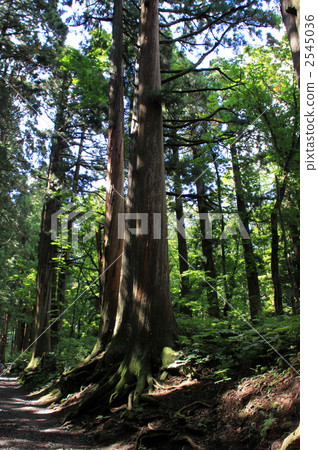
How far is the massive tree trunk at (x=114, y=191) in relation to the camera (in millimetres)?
7594

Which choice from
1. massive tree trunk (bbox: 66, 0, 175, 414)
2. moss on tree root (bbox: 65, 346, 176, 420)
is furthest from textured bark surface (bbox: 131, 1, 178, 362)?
moss on tree root (bbox: 65, 346, 176, 420)

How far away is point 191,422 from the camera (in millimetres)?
3643

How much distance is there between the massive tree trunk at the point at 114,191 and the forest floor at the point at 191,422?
9.03 ft

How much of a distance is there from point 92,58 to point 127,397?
31.6 feet

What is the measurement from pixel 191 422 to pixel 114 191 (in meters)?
5.92

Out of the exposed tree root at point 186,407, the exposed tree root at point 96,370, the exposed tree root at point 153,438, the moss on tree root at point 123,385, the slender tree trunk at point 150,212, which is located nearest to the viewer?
the exposed tree root at point 153,438

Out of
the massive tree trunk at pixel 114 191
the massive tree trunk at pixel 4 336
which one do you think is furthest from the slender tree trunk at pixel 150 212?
the massive tree trunk at pixel 4 336

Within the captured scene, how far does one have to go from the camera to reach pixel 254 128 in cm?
1070

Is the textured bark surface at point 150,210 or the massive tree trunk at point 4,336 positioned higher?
the textured bark surface at point 150,210

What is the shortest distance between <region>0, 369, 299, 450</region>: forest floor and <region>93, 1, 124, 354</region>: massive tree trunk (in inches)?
108

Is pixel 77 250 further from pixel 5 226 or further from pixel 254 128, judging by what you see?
pixel 254 128

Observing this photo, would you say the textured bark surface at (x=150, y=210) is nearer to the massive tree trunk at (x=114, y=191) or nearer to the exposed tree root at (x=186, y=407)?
the exposed tree root at (x=186, y=407)

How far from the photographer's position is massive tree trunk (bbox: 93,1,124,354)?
24.9 feet

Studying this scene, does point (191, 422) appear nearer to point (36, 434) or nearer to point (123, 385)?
point (123, 385)
